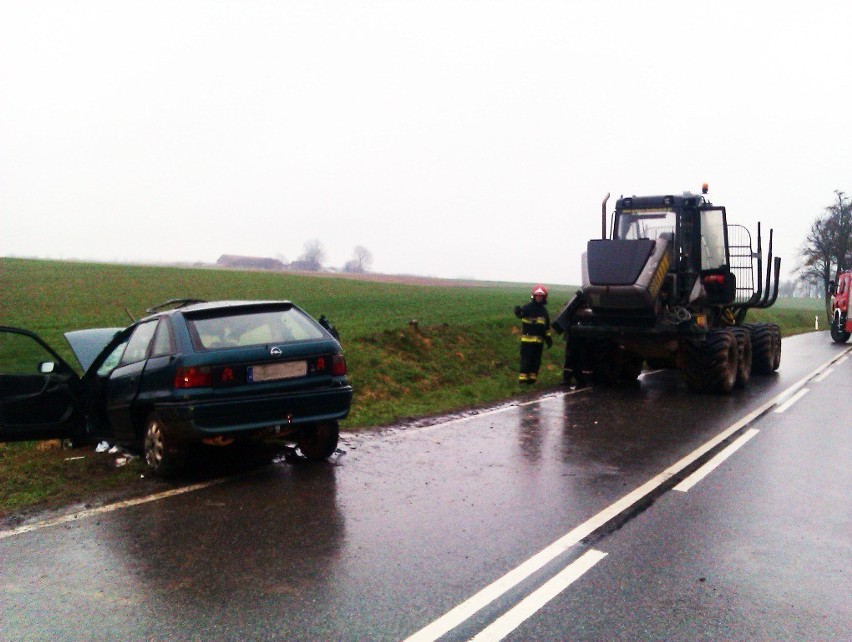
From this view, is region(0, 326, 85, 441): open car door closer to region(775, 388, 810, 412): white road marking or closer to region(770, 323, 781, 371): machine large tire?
region(775, 388, 810, 412): white road marking

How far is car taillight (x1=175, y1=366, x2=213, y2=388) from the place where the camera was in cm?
607

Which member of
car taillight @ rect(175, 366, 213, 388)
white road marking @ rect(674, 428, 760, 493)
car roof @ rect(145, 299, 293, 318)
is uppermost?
car roof @ rect(145, 299, 293, 318)

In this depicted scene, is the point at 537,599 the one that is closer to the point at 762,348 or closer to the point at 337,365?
the point at 337,365

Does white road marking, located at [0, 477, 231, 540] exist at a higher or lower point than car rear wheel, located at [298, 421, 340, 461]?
lower

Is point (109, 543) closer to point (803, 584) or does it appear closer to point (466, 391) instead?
point (803, 584)

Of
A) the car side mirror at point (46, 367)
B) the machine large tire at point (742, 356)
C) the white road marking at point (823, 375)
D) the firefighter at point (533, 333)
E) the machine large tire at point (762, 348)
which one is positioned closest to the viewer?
the car side mirror at point (46, 367)

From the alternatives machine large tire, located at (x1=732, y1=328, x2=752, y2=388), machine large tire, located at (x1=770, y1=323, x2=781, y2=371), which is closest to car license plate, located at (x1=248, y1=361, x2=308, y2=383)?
machine large tire, located at (x1=732, y1=328, x2=752, y2=388)

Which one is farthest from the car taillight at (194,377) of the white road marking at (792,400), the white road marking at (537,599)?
the white road marking at (792,400)

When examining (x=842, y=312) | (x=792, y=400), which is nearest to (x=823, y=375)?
(x=792, y=400)

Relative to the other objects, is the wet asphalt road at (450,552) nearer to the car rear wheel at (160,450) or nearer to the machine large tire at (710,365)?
the car rear wheel at (160,450)

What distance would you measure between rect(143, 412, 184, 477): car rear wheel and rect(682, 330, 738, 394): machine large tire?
8.87 meters

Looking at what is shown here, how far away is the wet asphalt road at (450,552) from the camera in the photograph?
3.63 metres

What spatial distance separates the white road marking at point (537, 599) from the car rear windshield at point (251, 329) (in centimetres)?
329

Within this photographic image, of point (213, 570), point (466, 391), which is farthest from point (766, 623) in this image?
point (466, 391)
